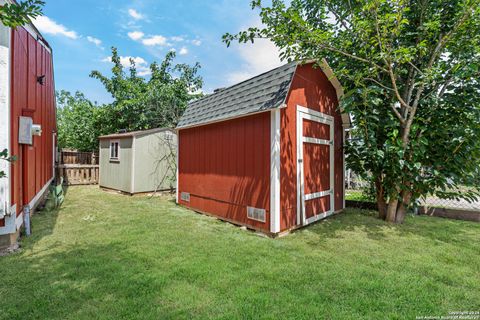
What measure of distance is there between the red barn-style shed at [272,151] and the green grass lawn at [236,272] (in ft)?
1.72

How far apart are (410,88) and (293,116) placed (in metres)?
2.24

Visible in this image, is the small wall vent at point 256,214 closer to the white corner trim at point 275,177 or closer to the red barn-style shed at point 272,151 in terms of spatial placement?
the red barn-style shed at point 272,151

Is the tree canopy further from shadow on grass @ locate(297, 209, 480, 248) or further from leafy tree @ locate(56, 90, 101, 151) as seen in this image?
shadow on grass @ locate(297, 209, 480, 248)

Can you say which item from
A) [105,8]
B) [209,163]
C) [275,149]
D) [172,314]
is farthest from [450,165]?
[105,8]

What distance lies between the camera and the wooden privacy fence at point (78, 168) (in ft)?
34.3

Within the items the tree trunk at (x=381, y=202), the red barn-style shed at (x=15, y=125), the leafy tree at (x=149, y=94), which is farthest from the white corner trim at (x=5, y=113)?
the leafy tree at (x=149, y=94)

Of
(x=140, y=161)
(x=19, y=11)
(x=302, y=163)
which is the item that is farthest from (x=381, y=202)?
(x=140, y=161)

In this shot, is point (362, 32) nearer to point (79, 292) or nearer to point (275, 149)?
point (275, 149)

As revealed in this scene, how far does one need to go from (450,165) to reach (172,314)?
495cm

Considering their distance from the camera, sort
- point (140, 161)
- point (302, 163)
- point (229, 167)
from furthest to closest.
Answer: point (140, 161), point (229, 167), point (302, 163)

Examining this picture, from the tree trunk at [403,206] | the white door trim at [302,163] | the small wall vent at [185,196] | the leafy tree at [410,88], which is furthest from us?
the small wall vent at [185,196]

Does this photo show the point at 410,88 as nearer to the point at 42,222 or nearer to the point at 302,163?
the point at 302,163

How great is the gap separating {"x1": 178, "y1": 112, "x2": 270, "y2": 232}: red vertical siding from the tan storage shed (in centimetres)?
261

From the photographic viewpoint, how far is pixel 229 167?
4.95m
